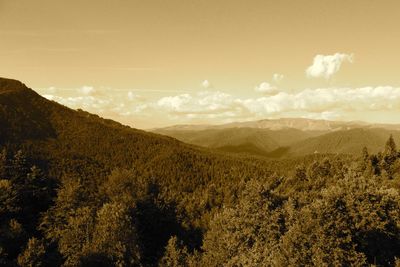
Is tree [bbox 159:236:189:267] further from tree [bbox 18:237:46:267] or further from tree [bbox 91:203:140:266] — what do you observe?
tree [bbox 18:237:46:267]

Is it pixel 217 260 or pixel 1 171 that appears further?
pixel 1 171

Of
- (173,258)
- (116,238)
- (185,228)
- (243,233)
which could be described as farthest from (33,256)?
(185,228)

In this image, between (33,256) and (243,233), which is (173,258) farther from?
(33,256)

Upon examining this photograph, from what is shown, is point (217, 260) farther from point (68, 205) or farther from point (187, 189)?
point (187, 189)

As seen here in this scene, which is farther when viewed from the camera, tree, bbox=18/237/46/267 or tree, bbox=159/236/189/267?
tree, bbox=159/236/189/267

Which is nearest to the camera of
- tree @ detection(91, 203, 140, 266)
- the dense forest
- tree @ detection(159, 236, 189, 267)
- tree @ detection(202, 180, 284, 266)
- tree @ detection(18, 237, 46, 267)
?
the dense forest

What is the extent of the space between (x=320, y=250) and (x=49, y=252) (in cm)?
3616

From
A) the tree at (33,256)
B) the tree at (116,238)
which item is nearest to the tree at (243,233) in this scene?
the tree at (116,238)

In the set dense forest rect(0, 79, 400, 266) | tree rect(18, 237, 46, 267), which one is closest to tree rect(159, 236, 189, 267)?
dense forest rect(0, 79, 400, 266)

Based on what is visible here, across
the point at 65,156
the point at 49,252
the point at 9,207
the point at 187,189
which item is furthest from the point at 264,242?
the point at 65,156

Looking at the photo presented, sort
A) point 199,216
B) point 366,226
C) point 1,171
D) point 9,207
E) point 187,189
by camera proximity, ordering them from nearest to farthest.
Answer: point 366,226 → point 9,207 → point 1,171 → point 199,216 → point 187,189

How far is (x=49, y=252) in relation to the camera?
50406mm

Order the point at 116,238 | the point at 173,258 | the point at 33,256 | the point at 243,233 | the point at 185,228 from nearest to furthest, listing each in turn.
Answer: the point at 33,256 < the point at 243,233 < the point at 173,258 < the point at 116,238 < the point at 185,228

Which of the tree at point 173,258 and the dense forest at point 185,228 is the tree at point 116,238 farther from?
the tree at point 173,258
